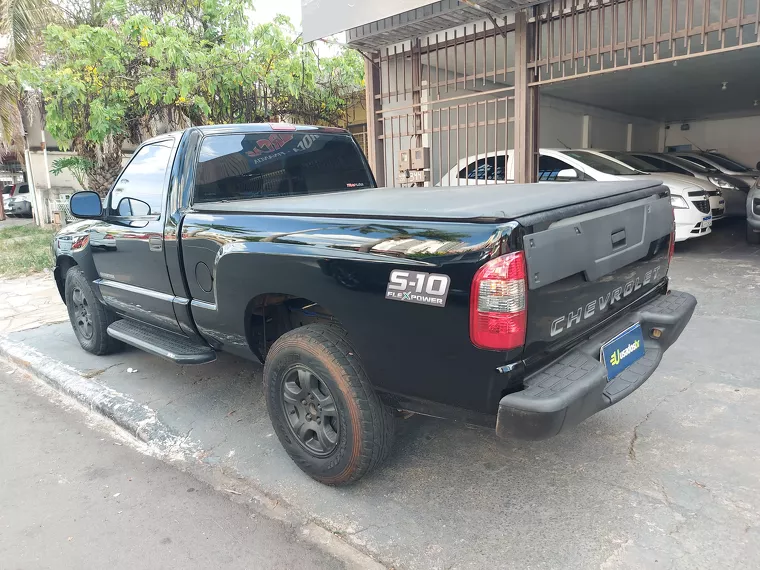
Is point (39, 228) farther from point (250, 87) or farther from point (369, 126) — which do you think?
point (369, 126)

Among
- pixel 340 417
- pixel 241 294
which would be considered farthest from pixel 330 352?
pixel 241 294

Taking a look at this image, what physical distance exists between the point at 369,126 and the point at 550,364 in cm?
748

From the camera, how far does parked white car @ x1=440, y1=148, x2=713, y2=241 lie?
7.86 meters

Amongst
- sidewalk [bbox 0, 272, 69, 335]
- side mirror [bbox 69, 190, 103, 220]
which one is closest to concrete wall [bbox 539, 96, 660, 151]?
sidewalk [bbox 0, 272, 69, 335]

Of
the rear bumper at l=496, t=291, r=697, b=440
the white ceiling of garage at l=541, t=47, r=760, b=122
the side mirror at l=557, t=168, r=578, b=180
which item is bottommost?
the rear bumper at l=496, t=291, r=697, b=440

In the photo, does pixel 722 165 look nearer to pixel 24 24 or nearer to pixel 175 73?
pixel 175 73

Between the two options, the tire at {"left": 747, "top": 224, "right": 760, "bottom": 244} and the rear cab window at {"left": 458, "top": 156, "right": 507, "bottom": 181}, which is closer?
the rear cab window at {"left": 458, "top": 156, "right": 507, "bottom": 181}

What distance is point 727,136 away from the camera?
20125mm

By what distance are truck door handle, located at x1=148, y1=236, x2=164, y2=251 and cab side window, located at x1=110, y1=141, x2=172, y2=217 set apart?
0.20 meters

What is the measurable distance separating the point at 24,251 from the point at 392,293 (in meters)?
12.6

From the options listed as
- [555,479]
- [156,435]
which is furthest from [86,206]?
[555,479]

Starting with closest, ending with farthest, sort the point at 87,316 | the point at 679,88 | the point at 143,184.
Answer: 1. the point at 143,184
2. the point at 87,316
3. the point at 679,88

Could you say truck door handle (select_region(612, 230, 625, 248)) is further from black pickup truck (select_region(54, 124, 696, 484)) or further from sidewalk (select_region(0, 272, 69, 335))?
sidewalk (select_region(0, 272, 69, 335))

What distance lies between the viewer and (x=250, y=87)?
9617 mm
